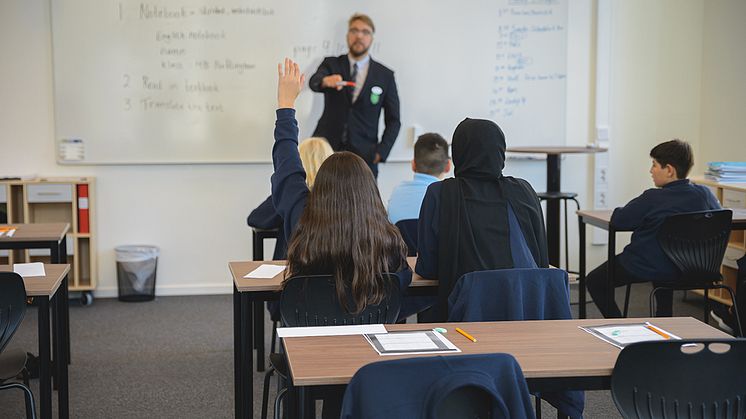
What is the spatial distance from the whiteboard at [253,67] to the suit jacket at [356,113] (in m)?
0.23

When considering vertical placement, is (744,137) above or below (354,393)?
above

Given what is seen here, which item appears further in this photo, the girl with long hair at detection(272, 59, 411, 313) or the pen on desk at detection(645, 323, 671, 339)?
the girl with long hair at detection(272, 59, 411, 313)

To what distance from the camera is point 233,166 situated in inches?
248

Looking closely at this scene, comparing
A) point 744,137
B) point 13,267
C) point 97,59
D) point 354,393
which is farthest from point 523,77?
point 354,393

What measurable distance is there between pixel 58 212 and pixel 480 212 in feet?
13.6

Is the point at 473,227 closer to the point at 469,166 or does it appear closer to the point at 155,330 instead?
the point at 469,166

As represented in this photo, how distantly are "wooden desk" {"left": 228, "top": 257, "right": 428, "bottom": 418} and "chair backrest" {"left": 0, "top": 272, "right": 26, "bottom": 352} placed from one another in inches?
28.8

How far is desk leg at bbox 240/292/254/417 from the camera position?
321 centimetres

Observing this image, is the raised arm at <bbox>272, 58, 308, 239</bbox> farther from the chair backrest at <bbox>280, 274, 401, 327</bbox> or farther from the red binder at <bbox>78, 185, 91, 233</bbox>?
the red binder at <bbox>78, 185, 91, 233</bbox>

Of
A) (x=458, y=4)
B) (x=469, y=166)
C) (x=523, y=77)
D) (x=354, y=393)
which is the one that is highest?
(x=458, y=4)

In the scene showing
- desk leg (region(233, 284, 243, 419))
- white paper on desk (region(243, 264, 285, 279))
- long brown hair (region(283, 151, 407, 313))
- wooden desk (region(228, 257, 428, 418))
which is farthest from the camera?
desk leg (region(233, 284, 243, 419))

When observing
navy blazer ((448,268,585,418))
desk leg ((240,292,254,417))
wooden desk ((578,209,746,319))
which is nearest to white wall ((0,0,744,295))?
wooden desk ((578,209,746,319))

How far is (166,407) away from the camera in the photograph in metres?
3.89

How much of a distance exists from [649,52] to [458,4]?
1.55m
